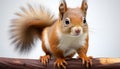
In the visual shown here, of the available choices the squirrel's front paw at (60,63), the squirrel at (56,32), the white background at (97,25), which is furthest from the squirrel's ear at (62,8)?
the white background at (97,25)

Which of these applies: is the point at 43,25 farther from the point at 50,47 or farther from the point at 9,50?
the point at 9,50

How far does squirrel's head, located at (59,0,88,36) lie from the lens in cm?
98

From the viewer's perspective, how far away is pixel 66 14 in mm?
1031

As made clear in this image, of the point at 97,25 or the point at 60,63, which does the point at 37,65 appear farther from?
the point at 97,25

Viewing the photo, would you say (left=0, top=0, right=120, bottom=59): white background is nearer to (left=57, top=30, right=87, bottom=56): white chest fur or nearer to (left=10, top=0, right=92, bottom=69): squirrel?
(left=10, top=0, right=92, bottom=69): squirrel

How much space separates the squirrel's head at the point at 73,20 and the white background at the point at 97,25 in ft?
1.85

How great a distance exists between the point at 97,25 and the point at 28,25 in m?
0.44

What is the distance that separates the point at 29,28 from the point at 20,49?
93 mm

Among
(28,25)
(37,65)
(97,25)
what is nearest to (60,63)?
(37,65)

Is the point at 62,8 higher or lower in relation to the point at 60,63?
higher

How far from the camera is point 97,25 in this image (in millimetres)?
1613

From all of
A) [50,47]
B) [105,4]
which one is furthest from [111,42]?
[50,47]

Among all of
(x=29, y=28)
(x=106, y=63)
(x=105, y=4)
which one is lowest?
(x=106, y=63)

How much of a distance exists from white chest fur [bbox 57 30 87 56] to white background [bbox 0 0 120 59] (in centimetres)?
54
